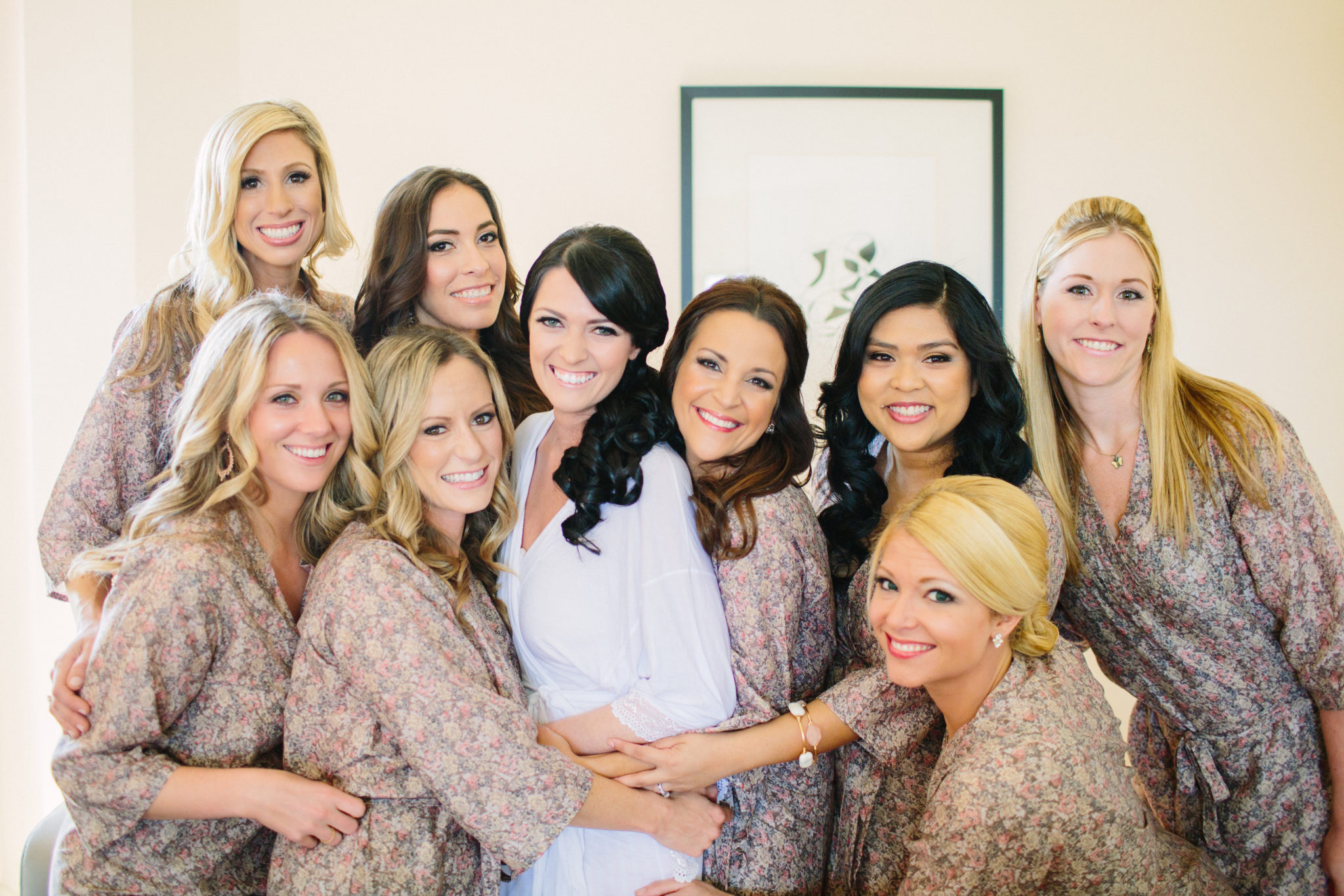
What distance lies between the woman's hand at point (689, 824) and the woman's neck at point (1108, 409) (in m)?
1.20

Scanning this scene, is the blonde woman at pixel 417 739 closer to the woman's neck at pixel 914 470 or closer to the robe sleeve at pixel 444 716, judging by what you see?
the robe sleeve at pixel 444 716

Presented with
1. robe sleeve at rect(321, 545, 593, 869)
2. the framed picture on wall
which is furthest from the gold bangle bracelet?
the framed picture on wall

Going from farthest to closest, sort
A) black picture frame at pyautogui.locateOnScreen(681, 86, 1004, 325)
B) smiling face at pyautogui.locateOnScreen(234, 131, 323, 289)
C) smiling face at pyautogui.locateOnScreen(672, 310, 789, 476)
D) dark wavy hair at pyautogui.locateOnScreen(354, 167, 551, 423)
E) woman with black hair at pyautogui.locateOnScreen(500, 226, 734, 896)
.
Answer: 1. black picture frame at pyautogui.locateOnScreen(681, 86, 1004, 325)
2. dark wavy hair at pyautogui.locateOnScreen(354, 167, 551, 423)
3. smiling face at pyautogui.locateOnScreen(234, 131, 323, 289)
4. smiling face at pyautogui.locateOnScreen(672, 310, 789, 476)
5. woman with black hair at pyautogui.locateOnScreen(500, 226, 734, 896)

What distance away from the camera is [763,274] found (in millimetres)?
3471

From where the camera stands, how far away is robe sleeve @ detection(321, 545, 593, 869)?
64.4 inches

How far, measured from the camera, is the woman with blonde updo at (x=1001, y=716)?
1536 mm

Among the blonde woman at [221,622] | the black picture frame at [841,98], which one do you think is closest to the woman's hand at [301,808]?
the blonde woman at [221,622]

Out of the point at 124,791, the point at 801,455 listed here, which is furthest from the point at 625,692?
the point at 124,791

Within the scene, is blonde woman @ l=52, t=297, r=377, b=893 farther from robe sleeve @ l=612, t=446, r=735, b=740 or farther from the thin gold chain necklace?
the thin gold chain necklace

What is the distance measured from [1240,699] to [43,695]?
352cm

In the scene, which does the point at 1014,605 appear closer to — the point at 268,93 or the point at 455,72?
the point at 455,72

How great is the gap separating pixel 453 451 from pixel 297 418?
303 millimetres

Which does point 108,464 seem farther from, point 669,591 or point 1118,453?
point 1118,453

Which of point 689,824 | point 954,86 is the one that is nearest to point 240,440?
point 689,824
